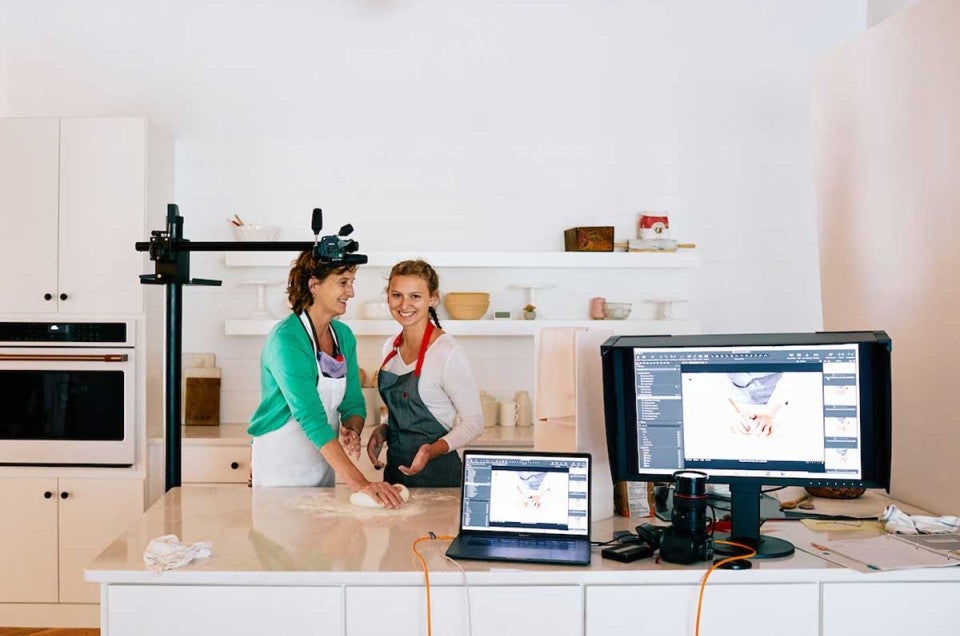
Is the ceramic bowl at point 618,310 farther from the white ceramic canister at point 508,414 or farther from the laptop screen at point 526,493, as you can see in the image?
the laptop screen at point 526,493

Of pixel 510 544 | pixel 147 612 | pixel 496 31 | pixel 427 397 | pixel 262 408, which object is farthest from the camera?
pixel 496 31

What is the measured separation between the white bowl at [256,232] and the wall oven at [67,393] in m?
0.70

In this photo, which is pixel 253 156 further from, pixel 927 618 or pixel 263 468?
pixel 927 618

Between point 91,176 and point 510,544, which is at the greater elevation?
point 91,176

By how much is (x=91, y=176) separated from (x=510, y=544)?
10.2 ft

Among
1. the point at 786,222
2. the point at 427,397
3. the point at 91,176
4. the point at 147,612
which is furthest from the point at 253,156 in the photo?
the point at 147,612

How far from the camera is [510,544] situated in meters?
2.20

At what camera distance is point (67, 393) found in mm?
4355

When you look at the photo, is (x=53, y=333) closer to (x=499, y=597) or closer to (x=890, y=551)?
(x=499, y=597)

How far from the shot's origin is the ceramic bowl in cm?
476

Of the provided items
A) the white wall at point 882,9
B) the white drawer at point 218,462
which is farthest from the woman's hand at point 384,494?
the white wall at point 882,9

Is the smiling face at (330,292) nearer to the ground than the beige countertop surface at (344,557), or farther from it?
farther from it

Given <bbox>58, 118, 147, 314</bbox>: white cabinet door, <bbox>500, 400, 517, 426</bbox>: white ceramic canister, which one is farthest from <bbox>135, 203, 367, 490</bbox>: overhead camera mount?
<bbox>500, 400, 517, 426</bbox>: white ceramic canister

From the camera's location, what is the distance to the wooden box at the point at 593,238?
475 centimetres
